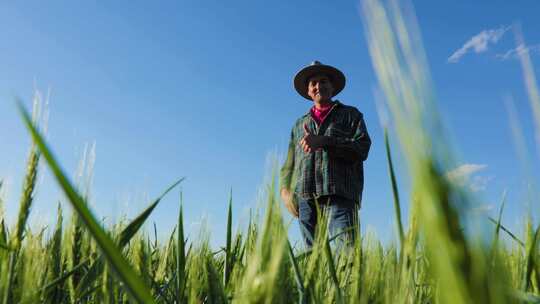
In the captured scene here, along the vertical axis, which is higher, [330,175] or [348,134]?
[348,134]

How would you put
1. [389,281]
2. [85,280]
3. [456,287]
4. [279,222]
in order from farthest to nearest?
1. [85,280]
2. [389,281]
3. [279,222]
4. [456,287]

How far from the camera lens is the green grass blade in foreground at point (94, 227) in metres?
0.38

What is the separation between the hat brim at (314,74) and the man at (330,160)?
319 mm

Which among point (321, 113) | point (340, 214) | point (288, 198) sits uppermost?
point (321, 113)

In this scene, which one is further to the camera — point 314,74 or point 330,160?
point 314,74

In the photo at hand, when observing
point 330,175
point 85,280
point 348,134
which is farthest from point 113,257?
point 348,134

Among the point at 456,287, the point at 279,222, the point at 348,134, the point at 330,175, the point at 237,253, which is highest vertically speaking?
the point at 348,134

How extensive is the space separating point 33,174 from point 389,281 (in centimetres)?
61

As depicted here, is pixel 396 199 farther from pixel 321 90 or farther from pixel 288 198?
pixel 321 90

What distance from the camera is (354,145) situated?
430 cm

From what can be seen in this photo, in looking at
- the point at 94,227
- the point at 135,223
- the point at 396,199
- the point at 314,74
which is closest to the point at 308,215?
the point at 314,74

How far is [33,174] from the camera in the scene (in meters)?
0.80

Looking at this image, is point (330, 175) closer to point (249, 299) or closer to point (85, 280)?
point (85, 280)

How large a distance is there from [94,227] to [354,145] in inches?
158
